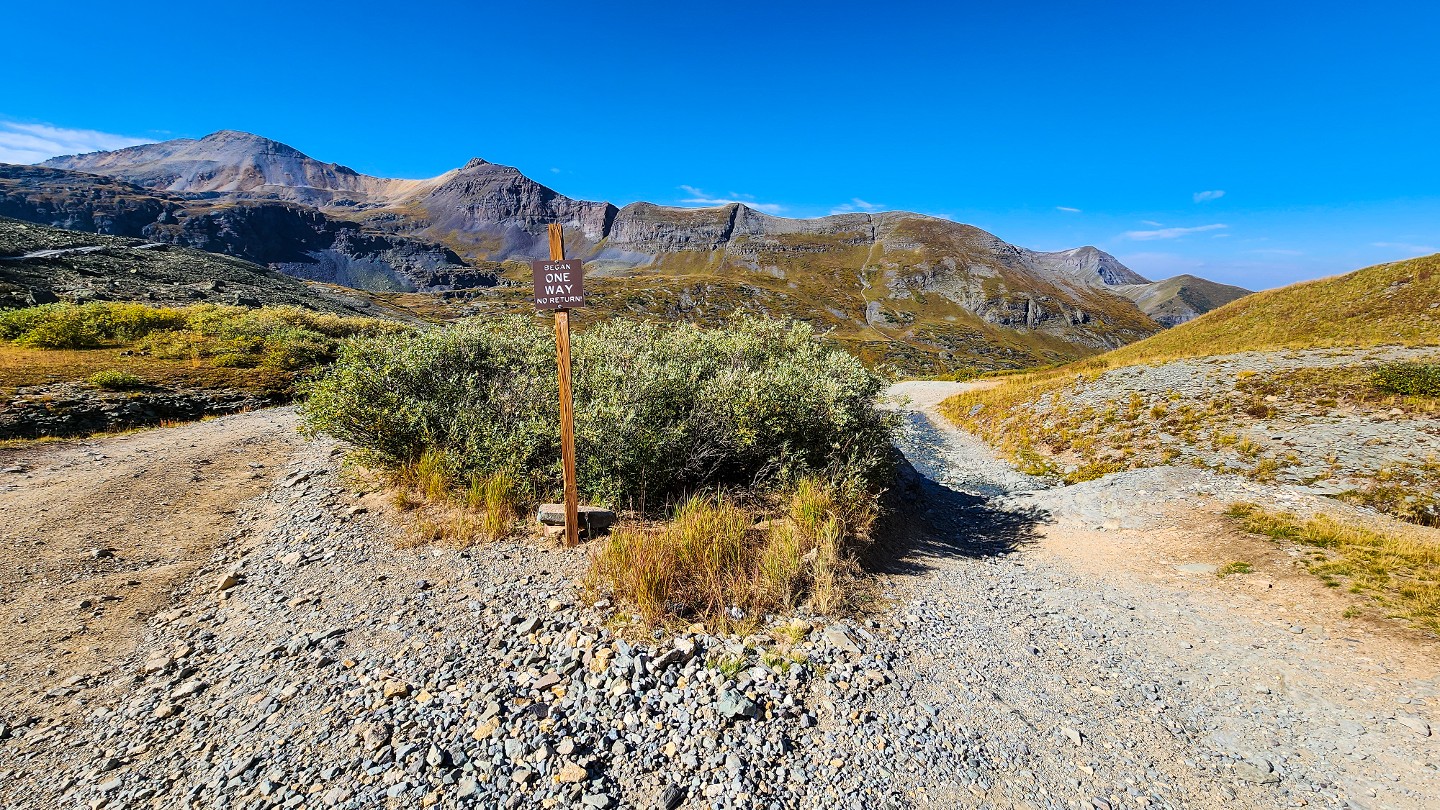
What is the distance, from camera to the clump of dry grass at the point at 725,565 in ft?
18.6

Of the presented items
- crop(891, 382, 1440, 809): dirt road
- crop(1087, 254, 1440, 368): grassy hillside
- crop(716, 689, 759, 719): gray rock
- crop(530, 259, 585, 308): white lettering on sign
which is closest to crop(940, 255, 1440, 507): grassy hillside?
crop(1087, 254, 1440, 368): grassy hillside

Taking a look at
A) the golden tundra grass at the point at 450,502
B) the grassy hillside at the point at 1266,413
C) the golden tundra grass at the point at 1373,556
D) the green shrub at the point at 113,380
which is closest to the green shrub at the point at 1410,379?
the grassy hillside at the point at 1266,413

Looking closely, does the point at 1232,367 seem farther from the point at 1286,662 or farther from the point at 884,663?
the point at 884,663

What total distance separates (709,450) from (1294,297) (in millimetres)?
43910

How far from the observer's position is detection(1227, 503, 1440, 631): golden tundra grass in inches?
260

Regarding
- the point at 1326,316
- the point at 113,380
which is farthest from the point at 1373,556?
the point at 1326,316

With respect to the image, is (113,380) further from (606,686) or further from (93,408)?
(606,686)

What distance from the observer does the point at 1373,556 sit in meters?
7.77

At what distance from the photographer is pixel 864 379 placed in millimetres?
10367

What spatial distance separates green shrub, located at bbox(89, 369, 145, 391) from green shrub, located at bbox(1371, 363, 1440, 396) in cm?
3417

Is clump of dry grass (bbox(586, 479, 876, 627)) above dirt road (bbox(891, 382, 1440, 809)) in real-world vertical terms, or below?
above

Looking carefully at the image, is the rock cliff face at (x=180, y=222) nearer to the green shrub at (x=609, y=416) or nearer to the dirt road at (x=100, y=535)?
the dirt road at (x=100, y=535)

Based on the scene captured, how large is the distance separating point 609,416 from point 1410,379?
19779 millimetres

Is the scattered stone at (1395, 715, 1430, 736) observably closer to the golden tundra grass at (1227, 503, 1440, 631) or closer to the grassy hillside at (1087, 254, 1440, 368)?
the golden tundra grass at (1227, 503, 1440, 631)
